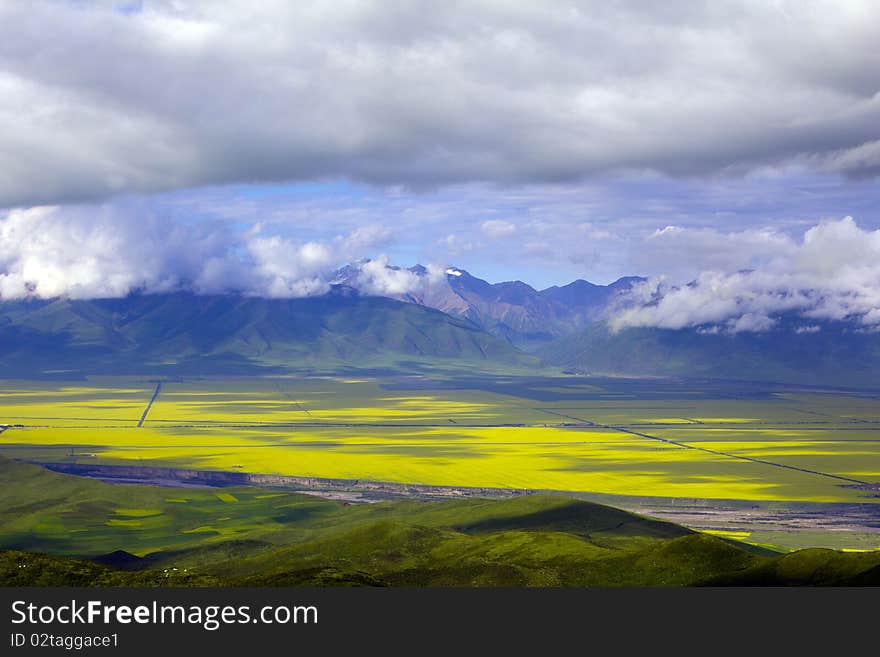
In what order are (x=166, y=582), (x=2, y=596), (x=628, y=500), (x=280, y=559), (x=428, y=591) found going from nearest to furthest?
(x=2, y=596)
(x=428, y=591)
(x=166, y=582)
(x=280, y=559)
(x=628, y=500)

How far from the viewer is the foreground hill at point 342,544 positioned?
8800cm

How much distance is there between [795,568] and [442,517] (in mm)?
70445

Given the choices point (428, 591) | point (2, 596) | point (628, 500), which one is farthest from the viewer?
point (628, 500)

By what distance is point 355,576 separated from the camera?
8719cm

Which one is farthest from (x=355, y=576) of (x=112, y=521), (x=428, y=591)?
(x=112, y=521)

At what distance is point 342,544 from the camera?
396ft

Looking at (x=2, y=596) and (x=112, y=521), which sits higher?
(x=2, y=596)

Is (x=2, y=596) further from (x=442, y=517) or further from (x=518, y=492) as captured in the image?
(x=518, y=492)

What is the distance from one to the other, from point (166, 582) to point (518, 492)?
117195 millimetres

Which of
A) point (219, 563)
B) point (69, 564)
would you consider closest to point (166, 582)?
point (69, 564)

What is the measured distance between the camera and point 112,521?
156 m

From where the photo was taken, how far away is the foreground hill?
88.0m

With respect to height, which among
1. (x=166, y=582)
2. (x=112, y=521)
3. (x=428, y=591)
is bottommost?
(x=112, y=521)

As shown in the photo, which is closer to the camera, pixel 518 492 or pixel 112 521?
pixel 112 521
